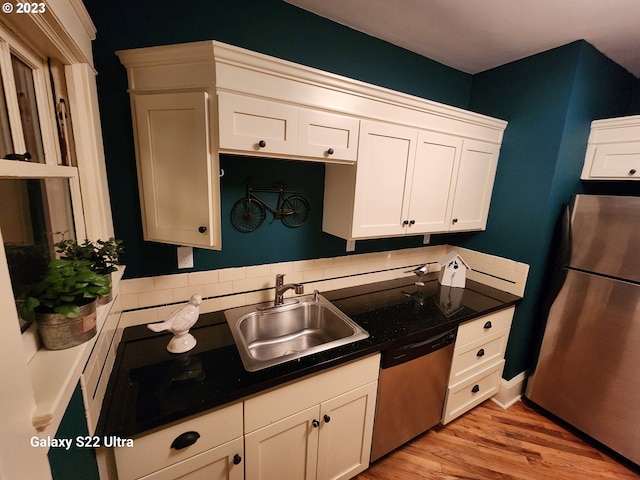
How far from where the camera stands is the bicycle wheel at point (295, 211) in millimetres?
1688

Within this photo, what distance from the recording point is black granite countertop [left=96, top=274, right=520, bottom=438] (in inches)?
37.1

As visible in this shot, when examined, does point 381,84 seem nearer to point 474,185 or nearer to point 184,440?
point 474,185

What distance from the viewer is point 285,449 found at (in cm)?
123

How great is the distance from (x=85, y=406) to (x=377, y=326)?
4.05ft

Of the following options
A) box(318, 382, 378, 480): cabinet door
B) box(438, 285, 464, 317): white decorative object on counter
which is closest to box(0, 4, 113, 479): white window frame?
box(318, 382, 378, 480): cabinet door

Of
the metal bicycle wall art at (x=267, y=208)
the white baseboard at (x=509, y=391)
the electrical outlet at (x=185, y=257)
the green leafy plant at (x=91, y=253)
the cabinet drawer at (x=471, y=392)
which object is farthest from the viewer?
the white baseboard at (x=509, y=391)

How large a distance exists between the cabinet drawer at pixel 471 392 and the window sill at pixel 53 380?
1.93 m

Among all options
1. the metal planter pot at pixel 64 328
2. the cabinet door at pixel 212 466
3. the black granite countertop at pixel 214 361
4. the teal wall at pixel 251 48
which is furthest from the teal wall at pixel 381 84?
the cabinet door at pixel 212 466

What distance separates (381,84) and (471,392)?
2227 millimetres

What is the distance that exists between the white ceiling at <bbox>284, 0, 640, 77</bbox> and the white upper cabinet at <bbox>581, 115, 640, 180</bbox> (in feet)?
1.52

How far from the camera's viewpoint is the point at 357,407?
1.40 m

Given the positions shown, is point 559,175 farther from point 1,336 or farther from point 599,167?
point 1,336

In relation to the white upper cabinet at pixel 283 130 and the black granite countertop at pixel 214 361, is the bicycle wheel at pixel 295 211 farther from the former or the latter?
the black granite countertop at pixel 214 361

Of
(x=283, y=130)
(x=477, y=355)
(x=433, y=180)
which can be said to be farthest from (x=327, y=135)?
(x=477, y=355)
